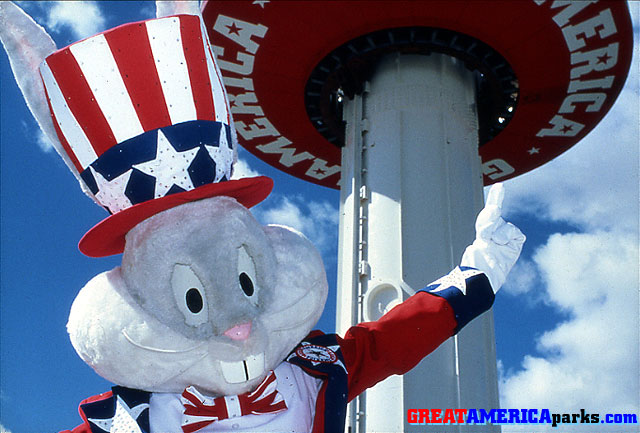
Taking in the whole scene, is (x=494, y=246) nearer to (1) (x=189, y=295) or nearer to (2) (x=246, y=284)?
(2) (x=246, y=284)

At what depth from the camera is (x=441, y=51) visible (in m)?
7.70

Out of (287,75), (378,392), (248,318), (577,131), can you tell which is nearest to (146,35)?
(248,318)

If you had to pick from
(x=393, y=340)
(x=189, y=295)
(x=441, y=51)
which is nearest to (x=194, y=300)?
(x=189, y=295)

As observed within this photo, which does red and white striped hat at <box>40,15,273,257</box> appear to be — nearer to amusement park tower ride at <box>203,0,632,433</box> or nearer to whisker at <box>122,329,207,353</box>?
whisker at <box>122,329,207,353</box>

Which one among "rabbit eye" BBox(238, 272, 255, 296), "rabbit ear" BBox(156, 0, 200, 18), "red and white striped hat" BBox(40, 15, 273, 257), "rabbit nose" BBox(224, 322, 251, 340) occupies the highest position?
"rabbit ear" BBox(156, 0, 200, 18)

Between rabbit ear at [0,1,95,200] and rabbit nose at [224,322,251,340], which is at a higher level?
rabbit ear at [0,1,95,200]

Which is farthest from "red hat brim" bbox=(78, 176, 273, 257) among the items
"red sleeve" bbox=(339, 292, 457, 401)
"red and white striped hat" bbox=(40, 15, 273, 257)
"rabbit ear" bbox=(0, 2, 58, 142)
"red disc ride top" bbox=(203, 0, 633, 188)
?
"red disc ride top" bbox=(203, 0, 633, 188)

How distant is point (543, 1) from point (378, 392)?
158 inches

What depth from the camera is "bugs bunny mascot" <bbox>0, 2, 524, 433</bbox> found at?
10.2 ft

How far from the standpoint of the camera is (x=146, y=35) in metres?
3.38

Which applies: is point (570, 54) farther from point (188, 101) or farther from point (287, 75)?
point (188, 101)

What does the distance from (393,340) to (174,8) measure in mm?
1967

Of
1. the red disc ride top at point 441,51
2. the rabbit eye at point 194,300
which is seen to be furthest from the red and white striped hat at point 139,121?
the red disc ride top at point 441,51

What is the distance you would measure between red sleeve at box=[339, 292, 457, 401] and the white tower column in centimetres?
306
